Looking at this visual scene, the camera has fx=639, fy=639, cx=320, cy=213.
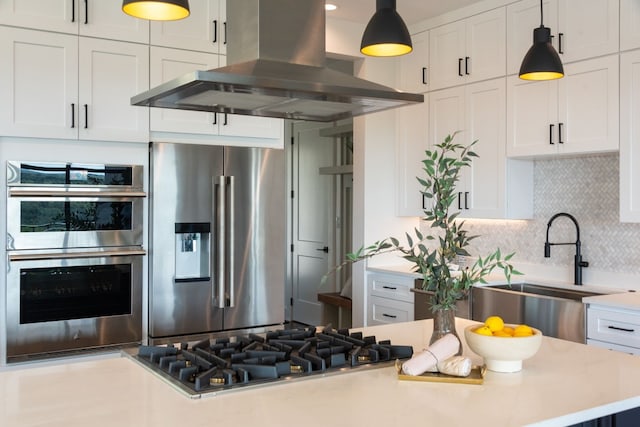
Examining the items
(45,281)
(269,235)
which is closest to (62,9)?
(45,281)

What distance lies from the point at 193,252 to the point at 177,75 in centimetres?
109

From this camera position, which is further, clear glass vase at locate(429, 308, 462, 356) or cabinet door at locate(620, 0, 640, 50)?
cabinet door at locate(620, 0, 640, 50)

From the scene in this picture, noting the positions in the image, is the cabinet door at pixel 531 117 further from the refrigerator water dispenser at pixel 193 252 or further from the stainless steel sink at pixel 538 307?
the refrigerator water dispenser at pixel 193 252

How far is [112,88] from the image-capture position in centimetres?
370

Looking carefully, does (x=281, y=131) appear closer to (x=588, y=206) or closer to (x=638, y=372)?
(x=588, y=206)

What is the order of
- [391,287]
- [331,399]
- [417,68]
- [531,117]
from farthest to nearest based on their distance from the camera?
[417,68], [391,287], [531,117], [331,399]

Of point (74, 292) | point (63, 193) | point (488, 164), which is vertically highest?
point (488, 164)

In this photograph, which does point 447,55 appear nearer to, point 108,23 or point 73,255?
point 108,23

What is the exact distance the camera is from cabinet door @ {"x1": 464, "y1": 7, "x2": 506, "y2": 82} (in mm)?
4348

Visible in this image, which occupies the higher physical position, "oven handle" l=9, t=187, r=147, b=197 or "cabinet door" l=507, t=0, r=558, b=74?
"cabinet door" l=507, t=0, r=558, b=74

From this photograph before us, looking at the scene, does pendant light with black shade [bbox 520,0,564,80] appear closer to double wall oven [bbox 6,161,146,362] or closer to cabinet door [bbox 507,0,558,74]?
cabinet door [bbox 507,0,558,74]

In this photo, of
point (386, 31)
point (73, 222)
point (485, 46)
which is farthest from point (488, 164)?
point (73, 222)

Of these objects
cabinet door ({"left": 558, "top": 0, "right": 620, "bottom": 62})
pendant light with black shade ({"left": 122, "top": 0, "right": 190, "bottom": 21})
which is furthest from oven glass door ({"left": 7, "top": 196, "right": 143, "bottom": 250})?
cabinet door ({"left": 558, "top": 0, "right": 620, "bottom": 62})

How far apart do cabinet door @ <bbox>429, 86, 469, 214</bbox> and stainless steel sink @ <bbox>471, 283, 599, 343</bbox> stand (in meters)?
0.76
